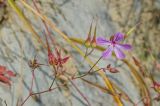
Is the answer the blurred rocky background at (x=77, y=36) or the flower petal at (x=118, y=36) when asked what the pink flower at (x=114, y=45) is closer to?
the flower petal at (x=118, y=36)

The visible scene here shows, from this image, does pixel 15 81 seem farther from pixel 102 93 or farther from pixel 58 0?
pixel 58 0

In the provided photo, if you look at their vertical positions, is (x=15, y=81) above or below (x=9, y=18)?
below

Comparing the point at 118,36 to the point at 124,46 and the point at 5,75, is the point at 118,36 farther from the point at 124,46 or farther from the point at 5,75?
the point at 5,75

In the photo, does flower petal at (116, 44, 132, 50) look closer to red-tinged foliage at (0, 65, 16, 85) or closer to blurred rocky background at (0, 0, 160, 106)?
blurred rocky background at (0, 0, 160, 106)

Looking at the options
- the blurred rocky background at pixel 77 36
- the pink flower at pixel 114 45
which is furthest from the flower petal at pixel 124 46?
the blurred rocky background at pixel 77 36

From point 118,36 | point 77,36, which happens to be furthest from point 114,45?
point 77,36

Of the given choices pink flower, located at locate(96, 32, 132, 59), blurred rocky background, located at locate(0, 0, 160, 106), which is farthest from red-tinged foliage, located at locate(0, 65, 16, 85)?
pink flower, located at locate(96, 32, 132, 59)

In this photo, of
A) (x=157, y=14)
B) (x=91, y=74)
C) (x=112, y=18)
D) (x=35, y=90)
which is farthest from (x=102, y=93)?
(x=157, y=14)

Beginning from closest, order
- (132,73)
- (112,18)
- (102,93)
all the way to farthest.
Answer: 1. (102,93)
2. (132,73)
3. (112,18)
